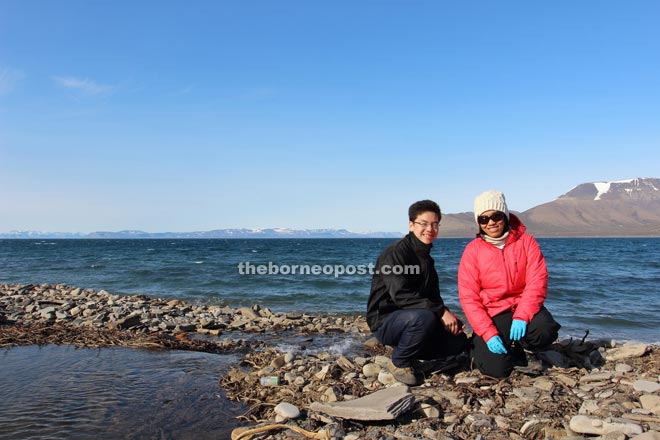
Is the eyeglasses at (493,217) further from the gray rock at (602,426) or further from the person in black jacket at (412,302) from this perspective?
the gray rock at (602,426)

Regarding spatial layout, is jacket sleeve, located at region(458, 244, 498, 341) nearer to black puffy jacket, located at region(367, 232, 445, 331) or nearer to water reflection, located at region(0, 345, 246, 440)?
black puffy jacket, located at region(367, 232, 445, 331)

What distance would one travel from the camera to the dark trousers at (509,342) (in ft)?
15.0

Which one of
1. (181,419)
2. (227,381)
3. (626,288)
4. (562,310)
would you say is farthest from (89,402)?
(626,288)

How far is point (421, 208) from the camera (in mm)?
4652

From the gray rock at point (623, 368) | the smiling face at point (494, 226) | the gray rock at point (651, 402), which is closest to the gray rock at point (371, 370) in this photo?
the smiling face at point (494, 226)

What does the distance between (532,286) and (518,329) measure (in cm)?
47

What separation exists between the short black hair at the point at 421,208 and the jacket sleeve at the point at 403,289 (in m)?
0.45

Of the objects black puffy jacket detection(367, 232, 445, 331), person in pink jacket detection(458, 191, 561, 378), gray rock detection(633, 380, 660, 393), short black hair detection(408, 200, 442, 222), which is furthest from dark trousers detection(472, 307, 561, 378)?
short black hair detection(408, 200, 442, 222)

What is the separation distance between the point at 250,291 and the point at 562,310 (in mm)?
11288

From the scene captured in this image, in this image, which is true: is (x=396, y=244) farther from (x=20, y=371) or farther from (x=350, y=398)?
(x=20, y=371)

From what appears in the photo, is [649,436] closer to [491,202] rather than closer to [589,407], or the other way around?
[589,407]

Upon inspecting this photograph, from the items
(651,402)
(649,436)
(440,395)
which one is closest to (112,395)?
(440,395)

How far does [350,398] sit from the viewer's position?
4.40 meters

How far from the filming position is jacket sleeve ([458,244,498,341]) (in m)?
4.56
